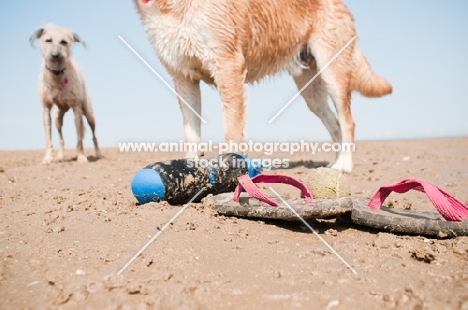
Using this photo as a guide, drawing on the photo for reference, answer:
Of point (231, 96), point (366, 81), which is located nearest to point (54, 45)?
point (231, 96)

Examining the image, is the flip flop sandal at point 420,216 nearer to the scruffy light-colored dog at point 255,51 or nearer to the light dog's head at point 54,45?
the scruffy light-colored dog at point 255,51

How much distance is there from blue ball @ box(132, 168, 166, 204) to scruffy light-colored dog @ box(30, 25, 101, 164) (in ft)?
17.4

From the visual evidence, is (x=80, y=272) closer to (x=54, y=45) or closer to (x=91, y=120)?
(x=54, y=45)

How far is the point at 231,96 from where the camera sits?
4.16 m

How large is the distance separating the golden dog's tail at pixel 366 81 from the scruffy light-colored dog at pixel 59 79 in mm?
5093

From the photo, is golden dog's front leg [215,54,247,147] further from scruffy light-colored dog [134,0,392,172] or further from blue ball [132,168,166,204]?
blue ball [132,168,166,204]

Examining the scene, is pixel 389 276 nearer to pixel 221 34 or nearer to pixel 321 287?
pixel 321 287

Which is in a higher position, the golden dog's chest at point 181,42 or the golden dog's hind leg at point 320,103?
the golden dog's chest at point 181,42

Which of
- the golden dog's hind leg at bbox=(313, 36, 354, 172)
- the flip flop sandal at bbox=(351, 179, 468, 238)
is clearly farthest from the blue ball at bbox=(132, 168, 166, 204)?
the golden dog's hind leg at bbox=(313, 36, 354, 172)

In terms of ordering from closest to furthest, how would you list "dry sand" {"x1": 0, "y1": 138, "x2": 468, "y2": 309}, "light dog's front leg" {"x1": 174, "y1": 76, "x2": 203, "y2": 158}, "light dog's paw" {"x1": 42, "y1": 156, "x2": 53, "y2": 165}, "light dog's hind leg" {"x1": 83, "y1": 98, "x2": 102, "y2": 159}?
"dry sand" {"x1": 0, "y1": 138, "x2": 468, "y2": 309} → "light dog's front leg" {"x1": 174, "y1": 76, "x2": 203, "y2": 158} → "light dog's paw" {"x1": 42, "y1": 156, "x2": 53, "y2": 165} → "light dog's hind leg" {"x1": 83, "y1": 98, "x2": 102, "y2": 159}

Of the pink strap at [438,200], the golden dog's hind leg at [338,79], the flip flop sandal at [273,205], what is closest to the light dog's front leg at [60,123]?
the golden dog's hind leg at [338,79]

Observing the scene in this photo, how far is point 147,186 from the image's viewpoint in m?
2.79

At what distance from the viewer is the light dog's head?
780 centimetres

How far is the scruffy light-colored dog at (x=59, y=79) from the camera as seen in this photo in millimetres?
7828
